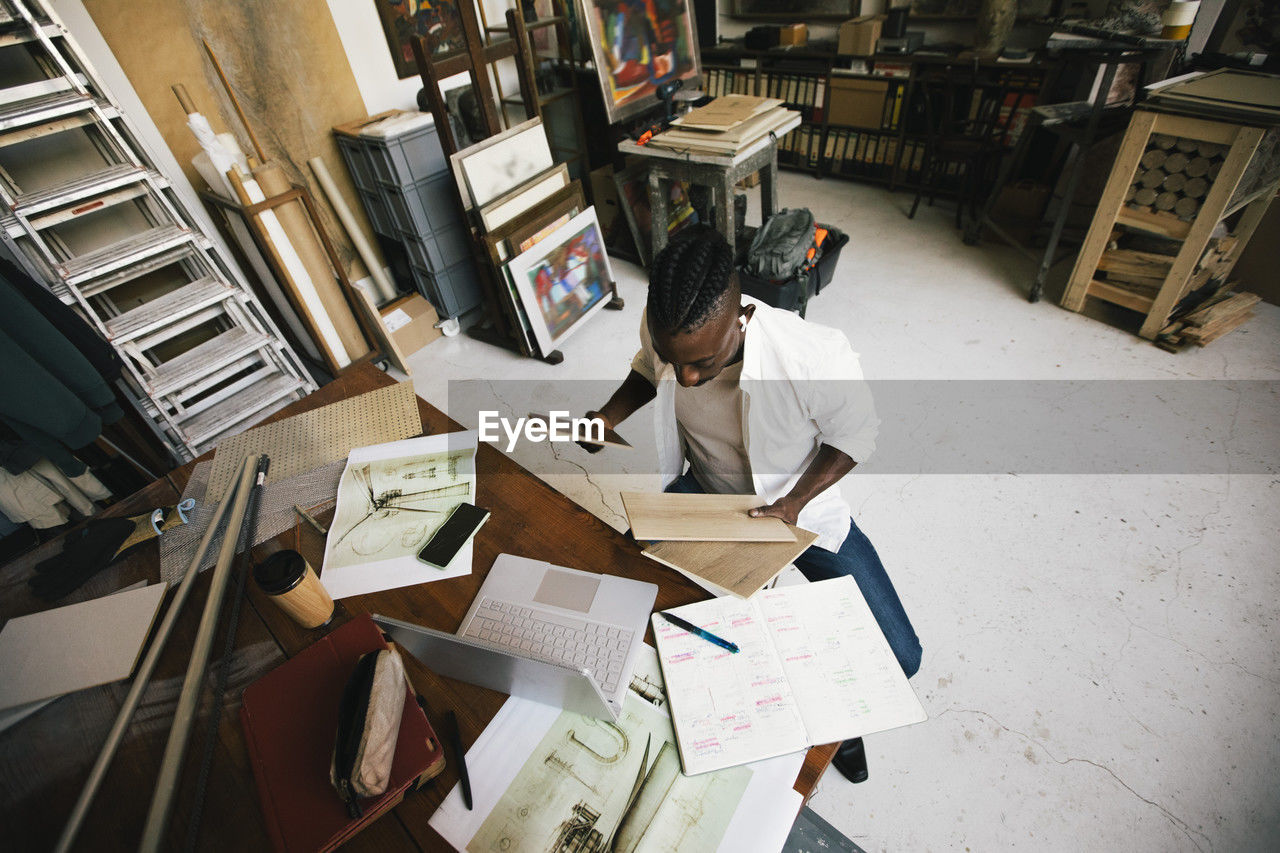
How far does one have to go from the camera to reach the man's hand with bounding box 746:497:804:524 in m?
1.15

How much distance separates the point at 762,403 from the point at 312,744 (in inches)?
40.1

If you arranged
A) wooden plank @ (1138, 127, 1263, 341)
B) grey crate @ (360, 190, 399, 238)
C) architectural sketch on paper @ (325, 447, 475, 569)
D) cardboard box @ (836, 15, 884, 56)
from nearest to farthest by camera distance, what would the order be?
1. architectural sketch on paper @ (325, 447, 475, 569)
2. wooden plank @ (1138, 127, 1263, 341)
3. grey crate @ (360, 190, 399, 238)
4. cardboard box @ (836, 15, 884, 56)

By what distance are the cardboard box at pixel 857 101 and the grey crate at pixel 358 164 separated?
328 cm

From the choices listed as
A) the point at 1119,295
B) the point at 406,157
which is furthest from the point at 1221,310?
the point at 406,157

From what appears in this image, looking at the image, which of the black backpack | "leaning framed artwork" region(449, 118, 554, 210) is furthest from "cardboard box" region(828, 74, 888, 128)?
"leaning framed artwork" region(449, 118, 554, 210)

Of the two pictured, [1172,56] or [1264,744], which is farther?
[1172,56]

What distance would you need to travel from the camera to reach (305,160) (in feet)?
9.80

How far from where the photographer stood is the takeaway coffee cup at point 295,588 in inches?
36.6

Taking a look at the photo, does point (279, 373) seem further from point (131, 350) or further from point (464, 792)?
point (464, 792)

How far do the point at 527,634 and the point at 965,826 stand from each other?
128cm

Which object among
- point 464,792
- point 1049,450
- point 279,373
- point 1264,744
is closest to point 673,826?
point 464,792

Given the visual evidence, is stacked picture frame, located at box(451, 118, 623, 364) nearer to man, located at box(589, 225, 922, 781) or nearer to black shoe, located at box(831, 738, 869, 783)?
man, located at box(589, 225, 922, 781)

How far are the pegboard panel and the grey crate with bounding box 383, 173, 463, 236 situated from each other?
1788 mm

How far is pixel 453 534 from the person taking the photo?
3.82ft
